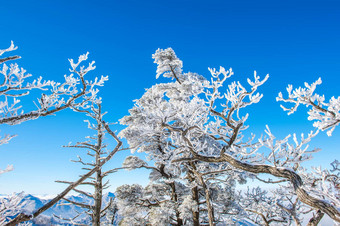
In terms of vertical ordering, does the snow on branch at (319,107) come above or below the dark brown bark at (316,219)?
above

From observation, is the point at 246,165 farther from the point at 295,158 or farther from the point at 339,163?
the point at 339,163

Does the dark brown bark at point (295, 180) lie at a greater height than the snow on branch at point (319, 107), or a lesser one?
lesser

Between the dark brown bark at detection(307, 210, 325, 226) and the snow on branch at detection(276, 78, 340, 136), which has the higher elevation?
the snow on branch at detection(276, 78, 340, 136)

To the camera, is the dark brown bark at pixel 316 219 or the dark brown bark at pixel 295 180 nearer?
the dark brown bark at pixel 295 180

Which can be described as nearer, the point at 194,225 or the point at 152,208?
the point at 194,225

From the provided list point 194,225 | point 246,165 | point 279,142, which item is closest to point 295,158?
point 279,142

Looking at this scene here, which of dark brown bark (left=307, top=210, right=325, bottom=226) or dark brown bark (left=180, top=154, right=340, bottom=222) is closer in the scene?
dark brown bark (left=180, top=154, right=340, bottom=222)

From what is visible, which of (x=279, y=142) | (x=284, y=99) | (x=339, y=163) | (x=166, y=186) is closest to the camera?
(x=279, y=142)

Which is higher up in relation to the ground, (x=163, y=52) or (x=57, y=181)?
(x=163, y=52)

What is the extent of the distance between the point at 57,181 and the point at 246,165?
446 centimetres

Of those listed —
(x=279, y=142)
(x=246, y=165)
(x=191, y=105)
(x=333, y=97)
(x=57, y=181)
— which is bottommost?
(x=57, y=181)

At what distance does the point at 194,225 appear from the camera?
12.4 meters

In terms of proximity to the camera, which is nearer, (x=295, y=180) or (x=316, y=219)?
(x=295, y=180)

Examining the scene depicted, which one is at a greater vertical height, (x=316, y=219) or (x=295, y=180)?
(x=295, y=180)
